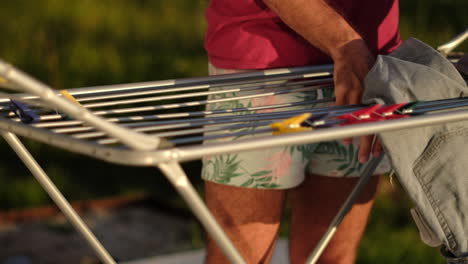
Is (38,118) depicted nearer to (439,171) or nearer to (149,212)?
(439,171)

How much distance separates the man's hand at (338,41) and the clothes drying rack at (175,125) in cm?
9

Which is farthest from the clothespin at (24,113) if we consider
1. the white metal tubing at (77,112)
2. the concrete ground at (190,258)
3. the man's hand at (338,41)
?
the concrete ground at (190,258)

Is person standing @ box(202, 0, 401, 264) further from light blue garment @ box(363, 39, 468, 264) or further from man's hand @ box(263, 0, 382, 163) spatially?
light blue garment @ box(363, 39, 468, 264)

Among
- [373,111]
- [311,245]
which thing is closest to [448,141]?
[373,111]

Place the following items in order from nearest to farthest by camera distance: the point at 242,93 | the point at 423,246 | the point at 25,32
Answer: the point at 242,93 < the point at 423,246 < the point at 25,32

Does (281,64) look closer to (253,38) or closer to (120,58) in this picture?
(253,38)

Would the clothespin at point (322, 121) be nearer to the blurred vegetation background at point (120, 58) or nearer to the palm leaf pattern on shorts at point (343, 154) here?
the palm leaf pattern on shorts at point (343, 154)

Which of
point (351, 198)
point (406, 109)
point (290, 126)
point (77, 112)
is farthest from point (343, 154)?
point (77, 112)

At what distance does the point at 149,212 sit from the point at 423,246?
1.38 m

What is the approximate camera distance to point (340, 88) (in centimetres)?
145

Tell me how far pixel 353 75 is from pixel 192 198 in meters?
0.54

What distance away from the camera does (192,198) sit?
1.03 meters

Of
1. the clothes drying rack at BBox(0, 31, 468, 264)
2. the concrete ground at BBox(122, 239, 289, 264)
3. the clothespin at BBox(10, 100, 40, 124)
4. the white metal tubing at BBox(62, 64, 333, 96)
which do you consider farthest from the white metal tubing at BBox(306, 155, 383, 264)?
the concrete ground at BBox(122, 239, 289, 264)

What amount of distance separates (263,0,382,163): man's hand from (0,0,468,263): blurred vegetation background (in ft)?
5.59
